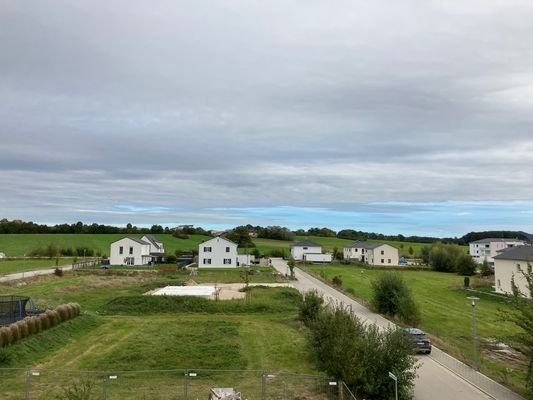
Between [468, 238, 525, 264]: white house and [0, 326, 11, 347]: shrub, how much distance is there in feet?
376

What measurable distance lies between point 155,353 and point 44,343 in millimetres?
6519

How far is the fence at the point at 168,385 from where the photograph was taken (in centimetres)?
1930

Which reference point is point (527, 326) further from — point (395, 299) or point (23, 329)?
point (23, 329)

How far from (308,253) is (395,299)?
8431 centimetres

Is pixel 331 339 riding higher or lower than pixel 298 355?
higher

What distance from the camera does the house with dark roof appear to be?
120062 mm

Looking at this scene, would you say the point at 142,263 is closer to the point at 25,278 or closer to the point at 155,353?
the point at 25,278

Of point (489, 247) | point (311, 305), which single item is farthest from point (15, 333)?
point (489, 247)

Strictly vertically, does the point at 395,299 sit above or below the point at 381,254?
below

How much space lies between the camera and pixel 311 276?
8144cm

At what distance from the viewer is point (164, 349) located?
27906 millimetres


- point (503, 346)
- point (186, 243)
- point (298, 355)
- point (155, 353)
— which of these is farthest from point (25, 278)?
point (186, 243)

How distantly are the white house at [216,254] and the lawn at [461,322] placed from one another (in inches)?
956

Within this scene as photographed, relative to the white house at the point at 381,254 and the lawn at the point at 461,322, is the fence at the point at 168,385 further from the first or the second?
the white house at the point at 381,254
